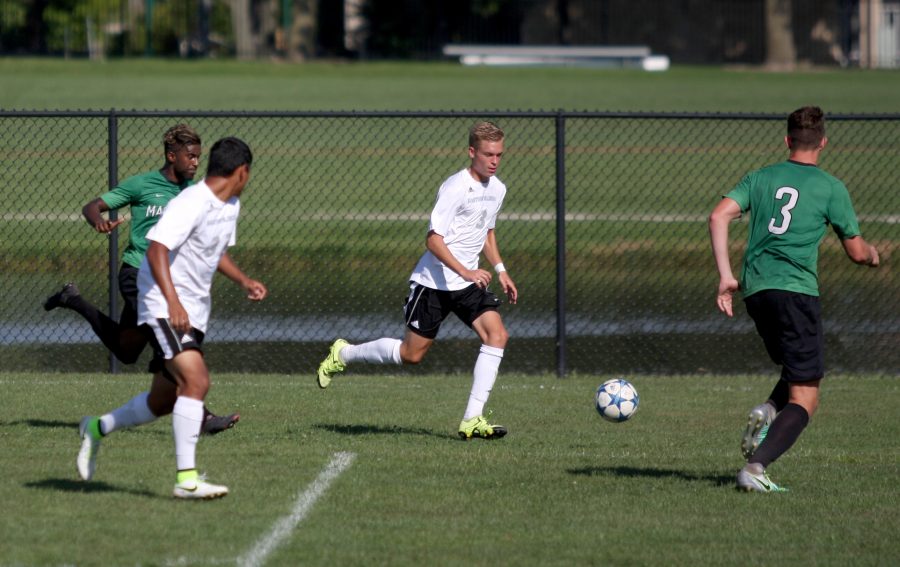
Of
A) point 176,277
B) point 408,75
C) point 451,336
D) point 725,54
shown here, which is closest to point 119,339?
point 176,277

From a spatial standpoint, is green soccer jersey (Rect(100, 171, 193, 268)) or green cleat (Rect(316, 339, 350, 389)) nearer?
green soccer jersey (Rect(100, 171, 193, 268))

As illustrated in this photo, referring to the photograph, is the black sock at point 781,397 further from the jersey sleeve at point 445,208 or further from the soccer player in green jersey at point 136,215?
the soccer player in green jersey at point 136,215

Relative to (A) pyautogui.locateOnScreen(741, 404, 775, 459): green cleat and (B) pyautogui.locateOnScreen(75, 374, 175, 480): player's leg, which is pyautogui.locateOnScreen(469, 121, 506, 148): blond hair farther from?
(B) pyautogui.locateOnScreen(75, 374, 175, 480): player's leg

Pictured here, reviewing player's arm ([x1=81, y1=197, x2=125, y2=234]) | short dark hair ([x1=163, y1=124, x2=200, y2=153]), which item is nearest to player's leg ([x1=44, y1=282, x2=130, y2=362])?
player's arm ([x1=81, y1=197, x2=125, y2=234])

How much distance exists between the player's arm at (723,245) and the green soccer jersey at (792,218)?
68 millimetres

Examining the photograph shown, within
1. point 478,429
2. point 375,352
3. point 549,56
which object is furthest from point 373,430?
point 549,56

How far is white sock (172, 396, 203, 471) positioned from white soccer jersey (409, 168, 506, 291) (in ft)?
7.35

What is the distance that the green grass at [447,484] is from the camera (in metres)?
5.98

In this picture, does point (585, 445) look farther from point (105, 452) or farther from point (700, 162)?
point (700, 162)

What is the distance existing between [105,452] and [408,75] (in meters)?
34.0

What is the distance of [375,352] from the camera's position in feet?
29.1

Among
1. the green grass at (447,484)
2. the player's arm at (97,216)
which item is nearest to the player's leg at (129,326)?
the player's arm at (97,216)

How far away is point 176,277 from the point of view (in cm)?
656

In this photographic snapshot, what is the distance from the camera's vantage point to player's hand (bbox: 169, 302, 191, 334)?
20.6 ft
